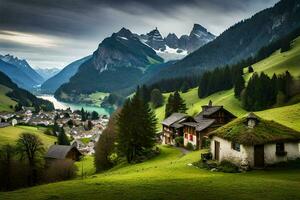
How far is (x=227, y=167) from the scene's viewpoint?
4066 centimetres

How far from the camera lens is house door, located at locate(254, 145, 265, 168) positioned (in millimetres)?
39594

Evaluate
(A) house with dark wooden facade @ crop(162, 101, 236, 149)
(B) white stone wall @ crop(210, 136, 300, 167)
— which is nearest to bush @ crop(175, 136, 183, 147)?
(A) house with dark wooden facade @ crop(162, 101, 236, 149)

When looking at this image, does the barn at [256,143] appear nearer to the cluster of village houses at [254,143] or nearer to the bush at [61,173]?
the cluster of village houses at [254,143]

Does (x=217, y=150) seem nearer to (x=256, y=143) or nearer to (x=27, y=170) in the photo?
(x=256, y=143)

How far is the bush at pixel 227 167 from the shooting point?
129 ft

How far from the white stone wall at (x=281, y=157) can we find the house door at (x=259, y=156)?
1.34ft

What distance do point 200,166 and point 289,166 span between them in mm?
9887

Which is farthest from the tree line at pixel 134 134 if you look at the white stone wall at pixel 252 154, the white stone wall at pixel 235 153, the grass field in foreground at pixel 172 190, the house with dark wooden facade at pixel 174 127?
the grass field in foreground at pixel 172 190

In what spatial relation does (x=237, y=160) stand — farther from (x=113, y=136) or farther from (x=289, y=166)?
(x=113, y=136)

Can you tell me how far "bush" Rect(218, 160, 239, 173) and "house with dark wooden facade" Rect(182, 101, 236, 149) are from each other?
27.4 metres

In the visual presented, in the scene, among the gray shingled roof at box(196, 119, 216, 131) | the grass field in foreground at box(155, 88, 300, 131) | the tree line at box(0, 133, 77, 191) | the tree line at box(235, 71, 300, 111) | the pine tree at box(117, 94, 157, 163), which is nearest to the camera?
the tree line at box(0, 133, 77, 191)

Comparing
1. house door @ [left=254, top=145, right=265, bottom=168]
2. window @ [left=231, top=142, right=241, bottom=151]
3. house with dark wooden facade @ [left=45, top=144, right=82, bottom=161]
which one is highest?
window @ [left=231, top=142, right=241, bottom=151]

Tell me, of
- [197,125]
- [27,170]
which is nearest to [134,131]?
[197,125]

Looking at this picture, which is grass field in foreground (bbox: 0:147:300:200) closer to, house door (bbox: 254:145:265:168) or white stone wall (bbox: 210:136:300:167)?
white stone wall (bbox: 210:136:300:167)
